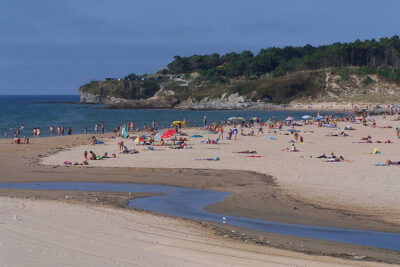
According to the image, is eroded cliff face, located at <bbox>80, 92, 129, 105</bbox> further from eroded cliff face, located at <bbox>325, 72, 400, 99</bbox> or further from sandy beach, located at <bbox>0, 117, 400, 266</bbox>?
sandy beach, located at <bbox>0, 117, 400, 266</bbox>

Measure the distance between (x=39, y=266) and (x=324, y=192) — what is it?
10.5m

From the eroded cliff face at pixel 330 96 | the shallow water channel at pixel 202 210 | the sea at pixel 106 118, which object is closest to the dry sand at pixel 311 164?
the shallow water channel at pixel 202 210

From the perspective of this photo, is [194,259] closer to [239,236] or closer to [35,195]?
[239,236]

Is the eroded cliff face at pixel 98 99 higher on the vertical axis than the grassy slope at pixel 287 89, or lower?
lower

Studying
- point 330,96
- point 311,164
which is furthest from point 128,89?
point 311,164

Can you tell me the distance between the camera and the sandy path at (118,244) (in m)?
8.85

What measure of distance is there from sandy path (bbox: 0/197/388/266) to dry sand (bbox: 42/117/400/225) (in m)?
5.05

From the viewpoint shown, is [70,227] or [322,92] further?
[322,92]

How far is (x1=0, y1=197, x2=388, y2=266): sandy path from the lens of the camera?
8.85m

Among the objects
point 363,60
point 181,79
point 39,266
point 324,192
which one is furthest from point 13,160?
point 181,79

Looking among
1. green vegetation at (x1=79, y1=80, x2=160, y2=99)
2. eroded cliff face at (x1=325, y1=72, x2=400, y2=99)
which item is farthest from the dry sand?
green vegetation at (x1=79, y1=80, x2=160, y2=99)

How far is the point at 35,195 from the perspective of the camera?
53.7 feet

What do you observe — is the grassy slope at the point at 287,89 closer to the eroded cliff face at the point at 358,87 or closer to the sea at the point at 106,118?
the eroded cliff face at the point at 358,87

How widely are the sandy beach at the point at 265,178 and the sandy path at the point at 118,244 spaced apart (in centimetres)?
35
